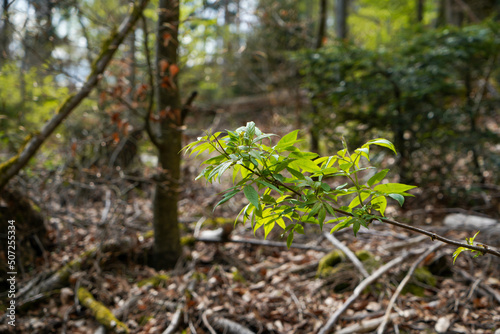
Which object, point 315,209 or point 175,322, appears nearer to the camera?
point 315,209

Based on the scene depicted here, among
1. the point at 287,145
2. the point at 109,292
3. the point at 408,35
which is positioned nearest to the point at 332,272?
the point at 109,292

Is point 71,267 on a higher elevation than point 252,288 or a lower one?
higher

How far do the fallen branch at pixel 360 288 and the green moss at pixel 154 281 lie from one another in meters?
1.80

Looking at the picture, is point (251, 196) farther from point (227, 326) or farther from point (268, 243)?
point (268, 243)

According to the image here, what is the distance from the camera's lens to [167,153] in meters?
3.54

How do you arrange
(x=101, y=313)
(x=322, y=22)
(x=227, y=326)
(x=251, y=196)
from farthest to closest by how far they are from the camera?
1. (x=322, y=22)
2. (x=101, y=313)
3. (x=227, y=326)
4. (x=251, y=196)

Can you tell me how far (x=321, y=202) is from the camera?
1173 millimetres

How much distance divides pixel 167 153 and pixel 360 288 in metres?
2.29

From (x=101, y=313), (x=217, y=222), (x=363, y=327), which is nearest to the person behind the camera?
(x=363, y=327)

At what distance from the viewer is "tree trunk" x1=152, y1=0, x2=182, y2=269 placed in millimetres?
3262

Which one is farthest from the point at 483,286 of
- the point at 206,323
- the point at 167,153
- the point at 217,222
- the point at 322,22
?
the point at 322,22

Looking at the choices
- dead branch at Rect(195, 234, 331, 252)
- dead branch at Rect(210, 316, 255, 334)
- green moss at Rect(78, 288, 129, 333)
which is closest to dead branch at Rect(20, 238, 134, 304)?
green moss at Rect(78, 288, 129, 333)

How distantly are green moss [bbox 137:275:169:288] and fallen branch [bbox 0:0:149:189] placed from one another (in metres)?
1.62

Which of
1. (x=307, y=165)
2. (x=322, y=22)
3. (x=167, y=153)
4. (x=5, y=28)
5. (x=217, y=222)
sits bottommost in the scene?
(x=217, y=222)
